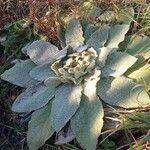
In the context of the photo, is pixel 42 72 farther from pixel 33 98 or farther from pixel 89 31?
pixel 89 31

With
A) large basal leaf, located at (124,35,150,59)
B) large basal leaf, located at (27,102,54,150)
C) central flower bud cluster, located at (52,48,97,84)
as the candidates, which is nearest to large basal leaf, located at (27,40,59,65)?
central flower bud cluster, located at (52,48,97,84)

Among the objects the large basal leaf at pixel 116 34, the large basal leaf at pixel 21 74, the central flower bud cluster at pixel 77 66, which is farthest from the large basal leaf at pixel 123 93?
the large basal leaf at pixel 21 74

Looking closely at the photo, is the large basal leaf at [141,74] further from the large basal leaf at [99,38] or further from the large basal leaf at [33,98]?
the large basal leaf at [33,98]

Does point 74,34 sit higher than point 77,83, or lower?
higher

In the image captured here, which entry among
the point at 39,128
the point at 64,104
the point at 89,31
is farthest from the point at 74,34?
the point at 39,128

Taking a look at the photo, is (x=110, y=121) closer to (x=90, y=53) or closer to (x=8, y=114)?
(x=90, y=53)

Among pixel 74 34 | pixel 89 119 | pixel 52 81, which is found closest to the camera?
pixel 89 119

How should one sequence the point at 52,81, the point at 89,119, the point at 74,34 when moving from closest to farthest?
the point at 89,119
the point at 52,81
the point at 74,34
